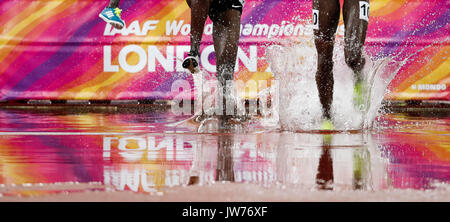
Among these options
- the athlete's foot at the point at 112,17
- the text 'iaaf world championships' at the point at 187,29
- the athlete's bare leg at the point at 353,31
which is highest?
the text 'iaaf world championships' at the point at 187,29

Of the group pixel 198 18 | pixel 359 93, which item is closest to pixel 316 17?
pixel 359 93

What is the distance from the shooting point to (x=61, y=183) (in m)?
2.10

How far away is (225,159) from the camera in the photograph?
268 cm

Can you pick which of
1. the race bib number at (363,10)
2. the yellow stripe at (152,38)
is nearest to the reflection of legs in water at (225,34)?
the race bib number at (363,10)

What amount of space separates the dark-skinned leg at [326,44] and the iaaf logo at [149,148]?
Answer: 932 millimetres

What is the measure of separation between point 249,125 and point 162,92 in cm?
295

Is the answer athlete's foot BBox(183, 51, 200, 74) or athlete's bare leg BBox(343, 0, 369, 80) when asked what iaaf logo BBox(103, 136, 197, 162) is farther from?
athlete's bare leg BBox(343, 0, 369, 80)

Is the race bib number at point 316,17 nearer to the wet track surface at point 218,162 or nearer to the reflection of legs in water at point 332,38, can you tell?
the reflection of legs in water at point 332,38

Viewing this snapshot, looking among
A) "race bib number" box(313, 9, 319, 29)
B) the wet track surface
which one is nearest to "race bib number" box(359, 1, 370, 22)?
"race bib number" box(313, 9, 319, 29)

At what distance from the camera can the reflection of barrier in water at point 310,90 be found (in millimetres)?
4016

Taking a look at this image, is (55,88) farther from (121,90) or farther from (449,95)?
(449,95)

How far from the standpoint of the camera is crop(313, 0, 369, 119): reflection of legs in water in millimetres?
3664
